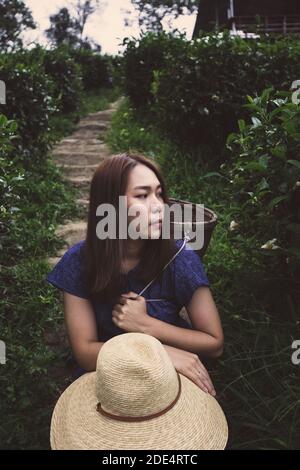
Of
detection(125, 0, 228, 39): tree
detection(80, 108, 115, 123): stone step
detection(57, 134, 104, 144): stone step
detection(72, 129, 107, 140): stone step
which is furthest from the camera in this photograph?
detection(125, 0, 228, 39): tree

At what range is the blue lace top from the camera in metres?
1.87

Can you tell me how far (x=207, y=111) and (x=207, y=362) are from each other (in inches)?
119

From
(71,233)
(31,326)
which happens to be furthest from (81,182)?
(31,326)

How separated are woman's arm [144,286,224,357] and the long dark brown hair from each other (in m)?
0.20

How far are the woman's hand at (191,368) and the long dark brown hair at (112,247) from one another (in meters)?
0.35

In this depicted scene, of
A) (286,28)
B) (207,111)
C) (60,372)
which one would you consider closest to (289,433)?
(60,372)

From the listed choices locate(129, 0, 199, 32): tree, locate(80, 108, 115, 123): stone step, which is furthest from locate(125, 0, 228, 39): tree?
locate(80, 108, 115, 123): stone step

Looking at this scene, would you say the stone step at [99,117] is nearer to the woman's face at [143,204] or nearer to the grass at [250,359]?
the grass at [250,359]

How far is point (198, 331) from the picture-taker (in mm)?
1823

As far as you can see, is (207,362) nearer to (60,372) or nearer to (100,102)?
(60,372)

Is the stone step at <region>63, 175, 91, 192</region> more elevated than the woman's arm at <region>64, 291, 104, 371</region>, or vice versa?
the woman's arm at <region>64, 291, 104, 371</region>

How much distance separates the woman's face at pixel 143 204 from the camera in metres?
1.74

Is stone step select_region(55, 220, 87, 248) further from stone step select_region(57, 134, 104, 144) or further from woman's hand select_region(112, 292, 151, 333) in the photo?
stone step select_region(57, 134, 104, 144)

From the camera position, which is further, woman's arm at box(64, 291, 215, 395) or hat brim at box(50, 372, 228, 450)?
woman's arm at box(64, 291, 215, 395)
